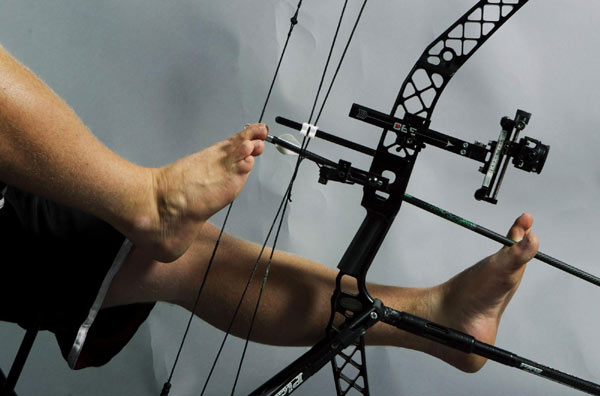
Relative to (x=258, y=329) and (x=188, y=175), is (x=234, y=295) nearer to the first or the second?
(x=258, y=329)

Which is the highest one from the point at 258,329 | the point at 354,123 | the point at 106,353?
the point at 354,123

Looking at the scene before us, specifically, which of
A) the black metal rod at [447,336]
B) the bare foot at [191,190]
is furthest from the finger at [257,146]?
the black metal rod at [447,336]

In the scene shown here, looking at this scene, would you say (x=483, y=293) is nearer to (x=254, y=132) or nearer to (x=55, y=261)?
(x=254, y=132)

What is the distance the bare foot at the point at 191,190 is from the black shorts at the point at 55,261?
90 millimetres

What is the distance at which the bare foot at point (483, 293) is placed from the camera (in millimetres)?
1201

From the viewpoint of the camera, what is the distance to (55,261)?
115 centimetres

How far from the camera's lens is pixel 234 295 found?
1202 millimetres

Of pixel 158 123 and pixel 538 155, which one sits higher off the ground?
pixel 538 155

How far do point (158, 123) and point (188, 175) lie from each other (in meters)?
0.64

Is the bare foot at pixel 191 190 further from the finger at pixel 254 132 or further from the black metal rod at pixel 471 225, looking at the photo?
the black metal rod at pixel 471 225

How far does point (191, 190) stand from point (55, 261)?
0.23 m

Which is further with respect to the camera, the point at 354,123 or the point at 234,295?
the point at 354,123

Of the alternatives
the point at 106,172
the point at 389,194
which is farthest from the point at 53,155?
the point at 389,194

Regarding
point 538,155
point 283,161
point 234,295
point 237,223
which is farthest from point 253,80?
point 538,155
